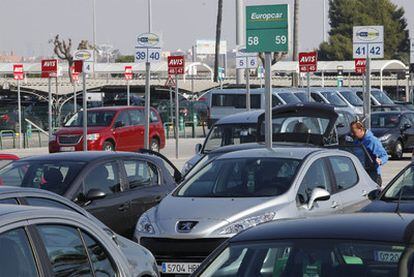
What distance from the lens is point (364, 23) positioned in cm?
10831

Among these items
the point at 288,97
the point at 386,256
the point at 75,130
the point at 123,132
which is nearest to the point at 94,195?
the point at 386,256

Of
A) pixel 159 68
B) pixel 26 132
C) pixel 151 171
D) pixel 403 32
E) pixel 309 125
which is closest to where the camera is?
pixel 151 171

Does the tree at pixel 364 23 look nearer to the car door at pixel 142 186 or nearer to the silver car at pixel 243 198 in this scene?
the car door at pixel 142 186

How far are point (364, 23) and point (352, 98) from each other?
212 feet

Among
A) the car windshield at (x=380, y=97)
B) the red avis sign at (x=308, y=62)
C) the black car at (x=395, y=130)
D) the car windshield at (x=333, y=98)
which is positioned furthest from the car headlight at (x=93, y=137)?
the car windshield at (x=380, y=97)

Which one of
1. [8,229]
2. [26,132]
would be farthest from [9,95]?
[8,229]

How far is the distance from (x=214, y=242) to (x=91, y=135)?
2076 centimetres

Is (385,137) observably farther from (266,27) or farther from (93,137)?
(266,27)

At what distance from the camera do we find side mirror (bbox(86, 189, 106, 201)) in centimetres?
1167

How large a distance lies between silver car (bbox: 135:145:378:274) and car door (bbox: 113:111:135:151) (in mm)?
19410

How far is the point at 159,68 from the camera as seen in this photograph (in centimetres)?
7969

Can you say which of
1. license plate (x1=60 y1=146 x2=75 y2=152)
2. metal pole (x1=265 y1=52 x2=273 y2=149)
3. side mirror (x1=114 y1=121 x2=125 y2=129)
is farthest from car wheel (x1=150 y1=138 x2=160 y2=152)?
metal pole (x1=265 y1=52 x2=273 y2=149)

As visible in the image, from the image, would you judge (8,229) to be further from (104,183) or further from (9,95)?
(9,95)

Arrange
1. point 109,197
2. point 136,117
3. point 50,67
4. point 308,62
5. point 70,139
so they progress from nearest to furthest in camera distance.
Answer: point 109,197 → point 50,67 → point 70,139 → point 136,117 → point 308,62
